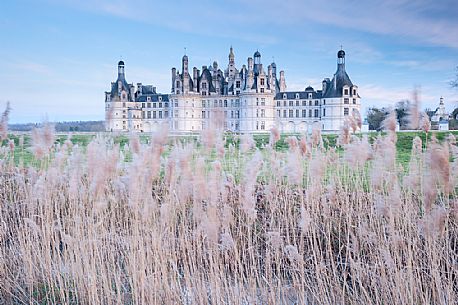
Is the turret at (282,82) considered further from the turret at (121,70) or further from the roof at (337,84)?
the turret at (121,70)

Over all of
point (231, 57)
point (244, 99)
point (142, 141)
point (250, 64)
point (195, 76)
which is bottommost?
point (142, 141)

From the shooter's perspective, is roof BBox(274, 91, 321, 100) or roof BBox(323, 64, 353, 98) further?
roof BBox(274, 91, 321, 100)

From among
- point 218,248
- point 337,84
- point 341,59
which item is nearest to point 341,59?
point 341,59

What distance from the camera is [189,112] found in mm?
43375

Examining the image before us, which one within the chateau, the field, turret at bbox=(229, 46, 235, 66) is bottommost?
the field

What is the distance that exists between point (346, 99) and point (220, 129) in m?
38.8

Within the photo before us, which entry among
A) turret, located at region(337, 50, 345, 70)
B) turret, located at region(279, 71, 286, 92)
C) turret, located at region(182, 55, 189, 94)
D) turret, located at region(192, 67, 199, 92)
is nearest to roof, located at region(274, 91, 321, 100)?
turret, located at region(279, 71, 286, 92)

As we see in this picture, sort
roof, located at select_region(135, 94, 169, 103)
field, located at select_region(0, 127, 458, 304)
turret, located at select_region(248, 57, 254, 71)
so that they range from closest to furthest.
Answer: field, located at select_region(0, 127, 458, 304) → turret, located at select_region(248, 57, 254, 71) → roof, located at select_region(135, 94, 169, 103)

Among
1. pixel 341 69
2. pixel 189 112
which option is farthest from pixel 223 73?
pixel 341 69

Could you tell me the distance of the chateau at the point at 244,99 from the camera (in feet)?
133

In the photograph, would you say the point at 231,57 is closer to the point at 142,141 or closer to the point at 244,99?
the point at 244,99

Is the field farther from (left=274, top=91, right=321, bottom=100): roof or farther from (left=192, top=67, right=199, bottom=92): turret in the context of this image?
(left=192, top=67, right=199, bottom=92): turret

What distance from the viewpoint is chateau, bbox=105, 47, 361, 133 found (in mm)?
40562

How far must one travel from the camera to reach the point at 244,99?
135 feet
